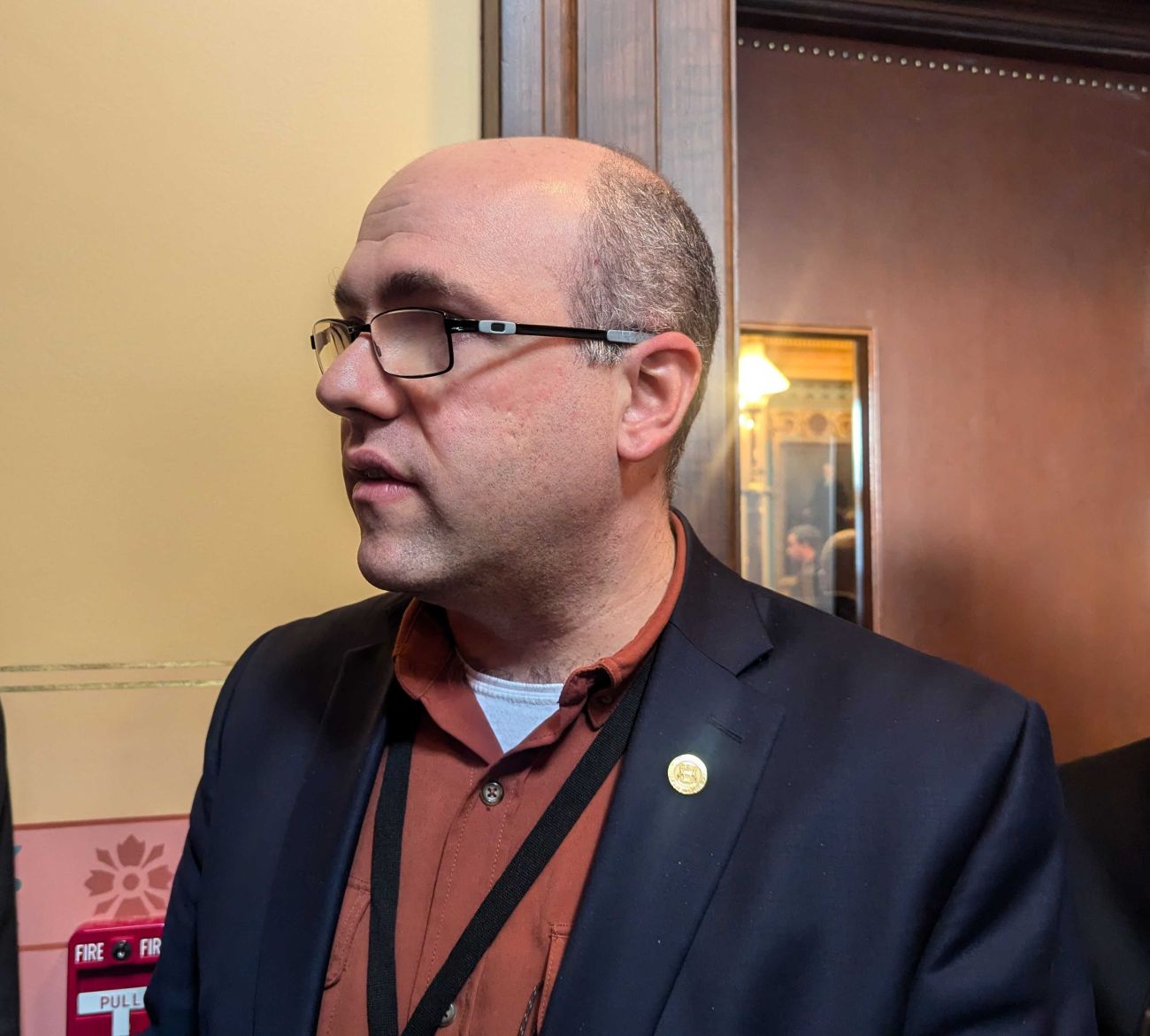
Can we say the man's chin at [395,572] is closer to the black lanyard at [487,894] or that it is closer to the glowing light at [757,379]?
the black lanyard at [487,894]

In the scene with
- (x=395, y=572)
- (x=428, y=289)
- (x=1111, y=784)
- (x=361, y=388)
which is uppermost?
(x=428, y=289)

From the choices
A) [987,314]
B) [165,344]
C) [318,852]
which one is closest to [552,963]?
[318,852]

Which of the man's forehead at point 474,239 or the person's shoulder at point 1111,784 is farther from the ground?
the man's forehead at point 474,239

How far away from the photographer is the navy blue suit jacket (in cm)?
98

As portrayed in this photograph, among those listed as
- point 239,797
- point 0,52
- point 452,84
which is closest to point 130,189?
point 0,52

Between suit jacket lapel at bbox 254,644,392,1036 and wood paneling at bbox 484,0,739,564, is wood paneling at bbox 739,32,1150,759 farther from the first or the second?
suit jacket lapel at bbox 254,644,392,1036

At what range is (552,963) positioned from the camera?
1.00 m

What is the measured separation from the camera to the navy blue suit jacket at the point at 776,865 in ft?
3.21

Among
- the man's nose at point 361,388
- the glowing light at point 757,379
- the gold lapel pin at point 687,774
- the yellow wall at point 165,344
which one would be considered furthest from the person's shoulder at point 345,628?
the glowing light at point 757,379

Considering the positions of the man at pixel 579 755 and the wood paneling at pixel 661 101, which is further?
the wood paneling at pixel 661 101

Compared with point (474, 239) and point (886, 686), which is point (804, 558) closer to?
point (886, 686)

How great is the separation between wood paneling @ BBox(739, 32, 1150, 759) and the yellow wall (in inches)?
27.3

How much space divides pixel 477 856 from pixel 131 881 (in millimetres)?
684

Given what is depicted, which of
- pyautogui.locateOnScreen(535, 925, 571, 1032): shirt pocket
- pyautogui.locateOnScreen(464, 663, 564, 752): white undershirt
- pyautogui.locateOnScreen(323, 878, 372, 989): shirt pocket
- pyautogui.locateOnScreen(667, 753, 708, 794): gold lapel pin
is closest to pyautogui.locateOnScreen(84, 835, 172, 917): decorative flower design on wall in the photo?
pyautogui.locateOnScreen(323, 878, 372, 989): shirt pocket
